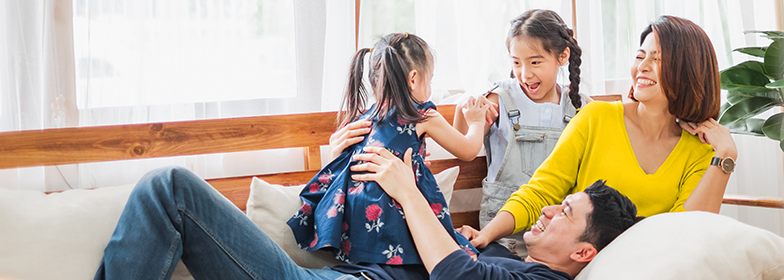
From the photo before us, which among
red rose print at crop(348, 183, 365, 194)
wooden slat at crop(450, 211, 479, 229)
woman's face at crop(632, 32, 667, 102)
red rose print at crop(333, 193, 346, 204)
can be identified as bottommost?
wooden slat at crop(450, 211, 479, 229)

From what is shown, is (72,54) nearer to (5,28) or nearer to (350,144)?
(5,28)

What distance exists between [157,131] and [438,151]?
103 centimetres

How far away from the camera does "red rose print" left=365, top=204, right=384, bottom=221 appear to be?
4.46 feet

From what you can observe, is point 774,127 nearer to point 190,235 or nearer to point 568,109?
point 568,109

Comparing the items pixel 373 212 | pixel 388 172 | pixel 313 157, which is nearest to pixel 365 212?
pixel 373 212

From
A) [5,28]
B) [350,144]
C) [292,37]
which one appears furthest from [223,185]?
[5,28]

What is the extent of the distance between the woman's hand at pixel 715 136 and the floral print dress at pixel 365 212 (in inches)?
29.5

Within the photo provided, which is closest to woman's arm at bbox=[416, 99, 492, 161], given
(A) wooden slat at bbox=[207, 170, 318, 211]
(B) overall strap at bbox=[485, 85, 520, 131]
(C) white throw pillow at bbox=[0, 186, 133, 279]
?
(B) overall strap at bbox=[485, 85, 520, 131]

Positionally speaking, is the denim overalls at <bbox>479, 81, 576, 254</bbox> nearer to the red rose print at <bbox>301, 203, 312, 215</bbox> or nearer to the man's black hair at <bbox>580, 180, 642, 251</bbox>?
the man's black hair at <bbox>580, 180, 642, 251</bbox>

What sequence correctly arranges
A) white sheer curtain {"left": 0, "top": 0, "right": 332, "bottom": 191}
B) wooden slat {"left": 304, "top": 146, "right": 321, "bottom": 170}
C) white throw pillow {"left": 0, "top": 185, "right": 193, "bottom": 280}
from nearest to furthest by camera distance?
1. white throw pillow {"left": 0, "top": 185, "right": 193, "bottom": 280}
2. white sheer curtain {"left": 0, "top": 0, "right": 332, "bottom": 191}
3. wooden slat {"left": 304, "top": 146, "right": 321, "bottom": 170}

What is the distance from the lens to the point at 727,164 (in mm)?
1417

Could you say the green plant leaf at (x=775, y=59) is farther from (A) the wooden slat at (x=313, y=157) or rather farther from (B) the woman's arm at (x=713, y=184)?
(A) the wooden slat at (x=313, y=157)

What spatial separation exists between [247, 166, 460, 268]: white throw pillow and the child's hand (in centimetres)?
61

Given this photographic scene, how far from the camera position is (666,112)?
1547mm
